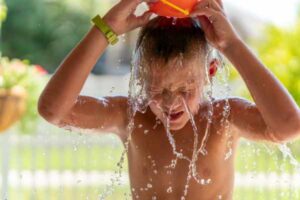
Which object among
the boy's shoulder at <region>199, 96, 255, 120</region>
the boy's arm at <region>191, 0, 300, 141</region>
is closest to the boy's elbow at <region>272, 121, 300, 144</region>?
the boy's arm at <region>191, 0, 300, 141</region>

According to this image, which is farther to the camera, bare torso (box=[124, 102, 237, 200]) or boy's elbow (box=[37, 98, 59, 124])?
bare torso (box=[124, 102, 237, 200])

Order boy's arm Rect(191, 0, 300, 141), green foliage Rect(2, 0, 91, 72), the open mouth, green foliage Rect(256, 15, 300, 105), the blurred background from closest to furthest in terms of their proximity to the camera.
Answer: boy's arm Rect(191, 0, 300, 141), the open mouth, the blurred background, green foliage Rect(256, 15, 300, 105), green foliage Rect(2, 0, 91, 72)

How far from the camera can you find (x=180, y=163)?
1.61m

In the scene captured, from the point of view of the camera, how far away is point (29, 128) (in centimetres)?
445

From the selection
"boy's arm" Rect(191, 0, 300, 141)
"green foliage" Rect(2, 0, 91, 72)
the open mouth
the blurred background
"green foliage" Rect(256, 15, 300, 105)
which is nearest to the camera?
"boy's arm" Rect(191, 0, 300, 141)

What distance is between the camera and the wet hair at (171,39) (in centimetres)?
146

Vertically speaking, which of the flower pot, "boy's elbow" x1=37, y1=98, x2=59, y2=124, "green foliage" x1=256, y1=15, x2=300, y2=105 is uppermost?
"green foliage" x1=256, y1=15, x2=300, y2=105

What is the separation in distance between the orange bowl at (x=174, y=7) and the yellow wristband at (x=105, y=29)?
98 millimetres

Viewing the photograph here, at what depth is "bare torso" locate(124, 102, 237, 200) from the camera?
160cm

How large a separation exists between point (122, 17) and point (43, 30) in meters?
7.53

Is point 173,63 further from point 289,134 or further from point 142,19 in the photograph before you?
point 289,134

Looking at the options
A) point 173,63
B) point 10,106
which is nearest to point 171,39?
point 173,63

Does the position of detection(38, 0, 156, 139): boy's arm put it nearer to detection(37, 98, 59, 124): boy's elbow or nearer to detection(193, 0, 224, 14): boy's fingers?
detection(37, 98, 59, 124): boy's elbow

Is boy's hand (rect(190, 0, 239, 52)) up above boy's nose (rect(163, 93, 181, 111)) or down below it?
above
